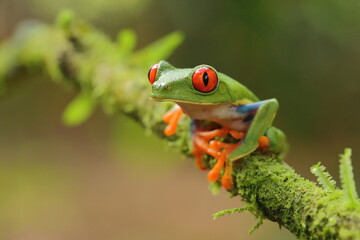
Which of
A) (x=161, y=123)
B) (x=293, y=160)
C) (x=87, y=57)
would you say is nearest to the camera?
(x=161, y=123)

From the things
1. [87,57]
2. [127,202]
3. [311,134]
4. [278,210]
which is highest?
[311,134]

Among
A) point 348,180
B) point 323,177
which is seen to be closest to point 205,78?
point 323,177

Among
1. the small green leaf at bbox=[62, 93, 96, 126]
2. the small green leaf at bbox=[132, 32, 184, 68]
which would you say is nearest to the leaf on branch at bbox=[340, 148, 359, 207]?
the small green leaf at bbox=[132, 32, 184, 68]

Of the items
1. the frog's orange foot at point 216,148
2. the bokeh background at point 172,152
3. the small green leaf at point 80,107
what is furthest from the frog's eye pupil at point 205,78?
the bokeh background at point 172,152

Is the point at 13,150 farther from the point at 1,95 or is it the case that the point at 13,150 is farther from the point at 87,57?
the point at 87,57

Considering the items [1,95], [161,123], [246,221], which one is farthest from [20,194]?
[161,123]

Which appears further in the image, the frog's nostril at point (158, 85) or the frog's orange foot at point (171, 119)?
the frog's orange foot at point (171, 119)

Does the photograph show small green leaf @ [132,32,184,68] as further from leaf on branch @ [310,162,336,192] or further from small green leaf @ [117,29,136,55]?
leaf on branch @ [310,162,336,192]

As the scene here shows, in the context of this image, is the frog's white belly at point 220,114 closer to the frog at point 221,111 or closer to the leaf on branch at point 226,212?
the frog at point 221,111
